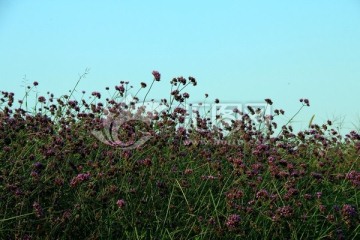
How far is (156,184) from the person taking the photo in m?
4.12

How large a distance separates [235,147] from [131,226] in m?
2.31

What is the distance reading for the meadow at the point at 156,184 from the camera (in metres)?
3.71

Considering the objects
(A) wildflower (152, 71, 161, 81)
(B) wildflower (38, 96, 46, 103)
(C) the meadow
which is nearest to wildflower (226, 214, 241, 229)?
(C) the meadow

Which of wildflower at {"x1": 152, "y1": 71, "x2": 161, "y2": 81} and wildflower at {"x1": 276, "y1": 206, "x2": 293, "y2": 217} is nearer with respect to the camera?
wildflower at {"x1": 276, "y1": 206, "x2": 293, "y2": 217}

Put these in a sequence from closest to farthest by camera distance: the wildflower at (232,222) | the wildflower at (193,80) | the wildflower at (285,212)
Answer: the wildflower at (232,222) → the wildflower at (285,212) → the wildflower at (193,80)

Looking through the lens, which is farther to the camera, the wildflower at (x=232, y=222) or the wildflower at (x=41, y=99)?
the wildflower at (x=41, y=99)

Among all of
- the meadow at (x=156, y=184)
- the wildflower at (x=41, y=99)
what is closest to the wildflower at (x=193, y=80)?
the meadow at (x=156, y=184)

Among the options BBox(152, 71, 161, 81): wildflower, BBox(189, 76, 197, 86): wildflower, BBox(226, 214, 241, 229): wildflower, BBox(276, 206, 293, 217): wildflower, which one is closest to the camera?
BBox(226, 214, 241, 229): wildflower

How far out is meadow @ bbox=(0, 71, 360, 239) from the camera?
3.71m

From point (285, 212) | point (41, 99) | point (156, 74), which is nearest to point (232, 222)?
point (285, 212)

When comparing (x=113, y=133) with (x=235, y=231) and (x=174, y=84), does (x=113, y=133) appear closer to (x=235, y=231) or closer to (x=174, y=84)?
(x=174, y=84)

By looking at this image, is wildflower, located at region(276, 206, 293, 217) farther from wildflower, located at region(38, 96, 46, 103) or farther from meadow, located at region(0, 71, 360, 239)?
wildflower, located at region(38, 96, 46, 103)

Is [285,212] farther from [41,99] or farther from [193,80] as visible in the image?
[41,99]

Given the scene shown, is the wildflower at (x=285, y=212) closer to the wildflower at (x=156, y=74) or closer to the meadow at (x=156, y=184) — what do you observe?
the meadow at (x=156, y=184)
